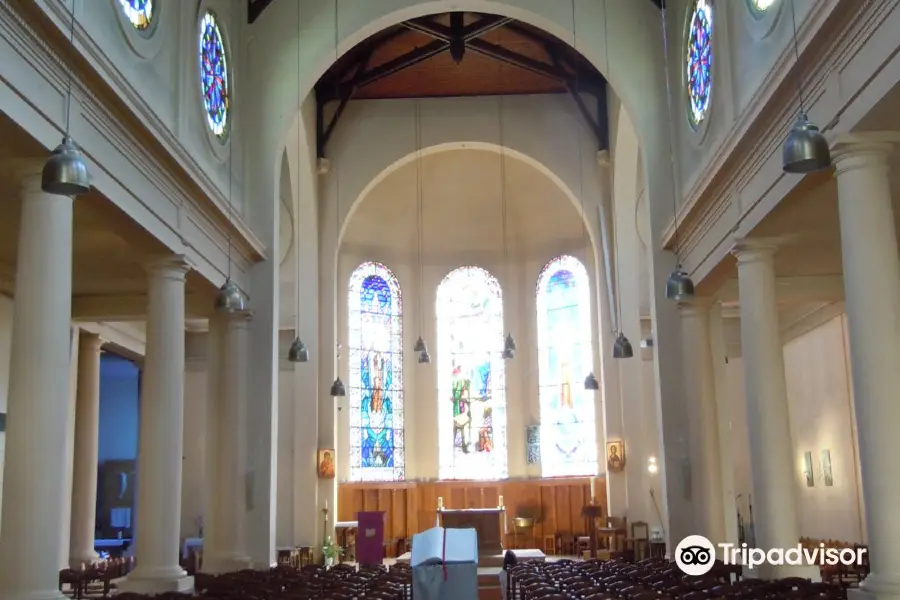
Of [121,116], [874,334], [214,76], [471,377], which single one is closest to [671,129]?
[214,76]

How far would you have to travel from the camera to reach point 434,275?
27141 millimetres

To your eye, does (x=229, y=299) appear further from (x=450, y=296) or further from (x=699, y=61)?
(x=450, y=296)

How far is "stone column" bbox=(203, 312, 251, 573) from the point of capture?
609 inches

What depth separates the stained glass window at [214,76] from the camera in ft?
48.2

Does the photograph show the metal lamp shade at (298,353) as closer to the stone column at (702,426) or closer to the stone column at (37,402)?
the stone column at (702,426)

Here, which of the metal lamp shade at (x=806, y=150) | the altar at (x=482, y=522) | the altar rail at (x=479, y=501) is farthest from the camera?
the altar rail at (x=479, y=501)

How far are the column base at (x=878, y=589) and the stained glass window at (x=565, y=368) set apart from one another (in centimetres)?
1657

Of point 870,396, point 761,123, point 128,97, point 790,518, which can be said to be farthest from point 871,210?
point 128,97

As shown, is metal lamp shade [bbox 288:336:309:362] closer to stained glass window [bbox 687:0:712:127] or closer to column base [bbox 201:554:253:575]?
column base [bbox 201:554:253:575]

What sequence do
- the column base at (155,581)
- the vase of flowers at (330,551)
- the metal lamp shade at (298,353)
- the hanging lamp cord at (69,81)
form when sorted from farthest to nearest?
the vase of flowers at (330,551) < the metal lamp shade at (298,353) < the column base at (155,581) < the hanging lamp cord at (69,81)

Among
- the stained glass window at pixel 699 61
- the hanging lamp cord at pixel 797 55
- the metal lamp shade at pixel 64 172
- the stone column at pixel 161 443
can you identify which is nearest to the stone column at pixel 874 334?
the hanging lamp cord at pixel 797 55

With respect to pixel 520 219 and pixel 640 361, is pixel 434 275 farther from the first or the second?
pixel 640 361

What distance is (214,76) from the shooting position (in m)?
15.3

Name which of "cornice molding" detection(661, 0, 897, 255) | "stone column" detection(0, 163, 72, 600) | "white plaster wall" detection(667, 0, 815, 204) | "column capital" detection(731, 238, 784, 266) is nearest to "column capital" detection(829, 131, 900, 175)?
Answer: "cornice molding" detection(661, 0, 897, 255)
